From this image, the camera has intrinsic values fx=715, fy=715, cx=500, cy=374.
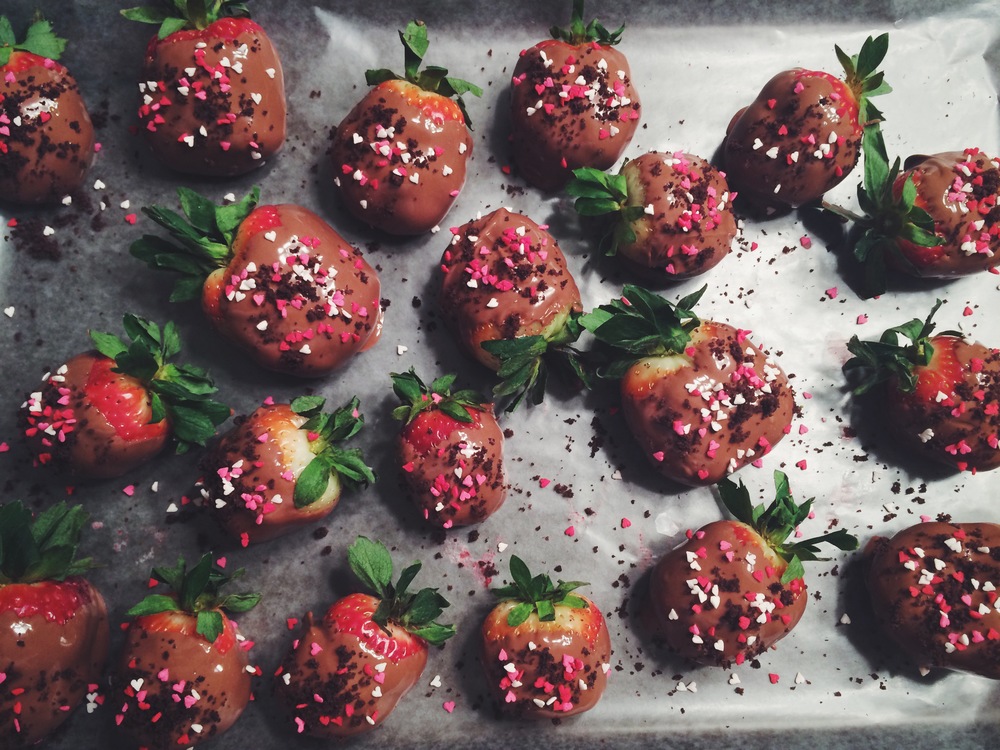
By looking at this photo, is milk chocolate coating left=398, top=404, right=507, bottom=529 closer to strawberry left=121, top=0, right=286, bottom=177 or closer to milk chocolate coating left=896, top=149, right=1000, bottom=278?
strawberry left=121, top=0, right=286, bottom=177

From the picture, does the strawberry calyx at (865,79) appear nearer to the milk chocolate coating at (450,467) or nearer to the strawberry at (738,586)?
the strawberry at (738,586)

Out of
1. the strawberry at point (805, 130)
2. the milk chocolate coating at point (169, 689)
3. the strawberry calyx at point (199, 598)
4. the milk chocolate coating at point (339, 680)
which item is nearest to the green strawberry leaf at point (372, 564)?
the milk chocolate coating at point (339, 680)

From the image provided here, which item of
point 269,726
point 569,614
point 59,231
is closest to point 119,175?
point 59,231

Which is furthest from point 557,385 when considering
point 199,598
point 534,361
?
point 199,598

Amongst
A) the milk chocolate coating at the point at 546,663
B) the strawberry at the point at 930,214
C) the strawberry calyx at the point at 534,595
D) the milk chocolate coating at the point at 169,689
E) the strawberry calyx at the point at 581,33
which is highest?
the strawberry calyx at the point at 581,33

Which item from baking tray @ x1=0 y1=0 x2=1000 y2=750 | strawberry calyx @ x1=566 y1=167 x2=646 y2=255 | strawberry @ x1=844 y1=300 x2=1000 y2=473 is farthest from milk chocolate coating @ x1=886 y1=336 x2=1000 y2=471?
strawberry calyx @ x1=566 y1=167 x2=646 y2=255
